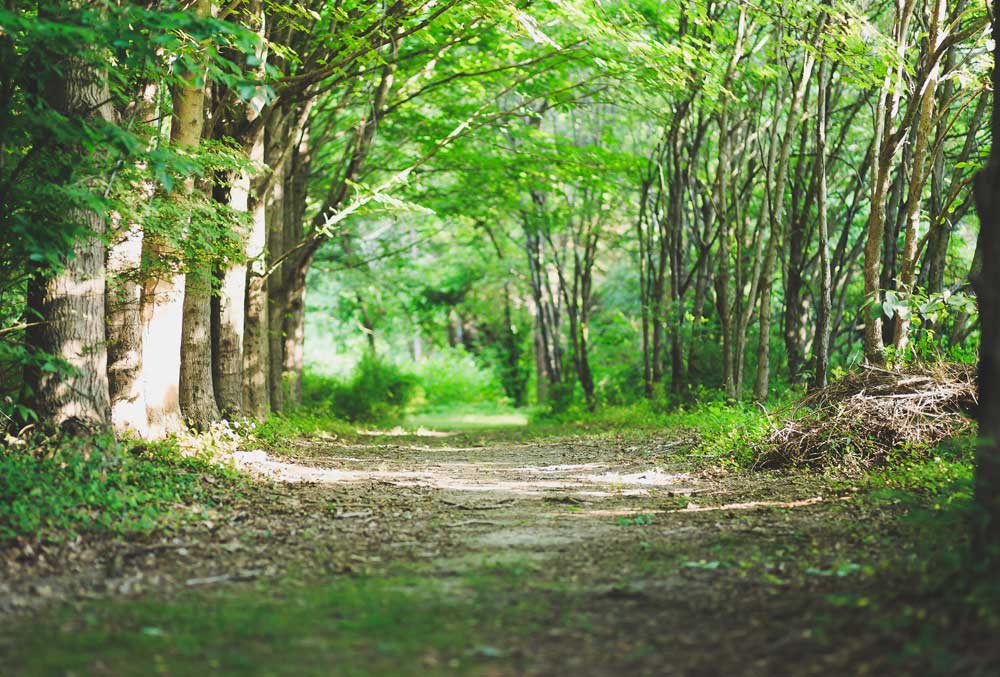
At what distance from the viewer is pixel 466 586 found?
4.47 metres

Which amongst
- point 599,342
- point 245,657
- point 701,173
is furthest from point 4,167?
point 599,342

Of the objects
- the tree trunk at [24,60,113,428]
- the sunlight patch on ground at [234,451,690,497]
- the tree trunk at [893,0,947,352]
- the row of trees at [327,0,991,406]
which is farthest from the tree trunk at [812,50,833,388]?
the tree trunk at [24,60,113,428]

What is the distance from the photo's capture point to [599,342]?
87.6 ft

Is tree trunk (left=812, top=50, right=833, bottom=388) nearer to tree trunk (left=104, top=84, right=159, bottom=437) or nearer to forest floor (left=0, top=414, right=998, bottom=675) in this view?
forest floor (left=0, top=414, right=998, bottom=675)

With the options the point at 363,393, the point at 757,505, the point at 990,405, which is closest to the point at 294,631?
the point at 990,405

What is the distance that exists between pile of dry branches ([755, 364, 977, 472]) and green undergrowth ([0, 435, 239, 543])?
5.40 metres

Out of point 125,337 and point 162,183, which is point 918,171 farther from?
point 125,337

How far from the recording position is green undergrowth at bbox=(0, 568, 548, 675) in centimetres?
322

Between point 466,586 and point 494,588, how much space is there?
15cm

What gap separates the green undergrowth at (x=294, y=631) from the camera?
322 centimetres

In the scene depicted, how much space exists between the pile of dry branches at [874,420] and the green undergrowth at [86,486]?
5.40 metres

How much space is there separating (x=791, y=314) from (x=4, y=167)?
42.6 ft

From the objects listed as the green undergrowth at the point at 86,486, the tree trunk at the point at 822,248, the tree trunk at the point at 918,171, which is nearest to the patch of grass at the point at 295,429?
the green undergrowth at the point at 86,486

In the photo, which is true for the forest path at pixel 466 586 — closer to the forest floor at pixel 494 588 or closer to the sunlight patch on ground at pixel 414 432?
the forest floor at pixel 494 588
